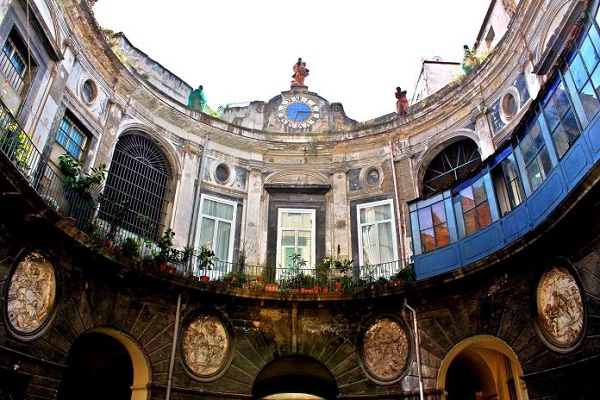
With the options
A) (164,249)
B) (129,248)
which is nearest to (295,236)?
(164,249)

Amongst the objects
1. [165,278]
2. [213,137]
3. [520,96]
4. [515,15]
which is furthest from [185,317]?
[515,15]

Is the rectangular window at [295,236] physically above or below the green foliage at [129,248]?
above

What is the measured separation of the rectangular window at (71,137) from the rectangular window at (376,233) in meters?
8.12

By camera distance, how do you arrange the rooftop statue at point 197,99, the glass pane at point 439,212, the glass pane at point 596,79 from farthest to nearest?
the rooftop statue at point 197,99, the glass pane at point 439,212, the glass pane at point 596,79

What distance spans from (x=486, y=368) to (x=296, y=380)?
5.40 meters

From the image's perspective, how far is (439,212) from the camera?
490 inches

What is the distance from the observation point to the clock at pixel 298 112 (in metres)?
17.5

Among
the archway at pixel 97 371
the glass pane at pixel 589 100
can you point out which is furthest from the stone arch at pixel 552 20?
the archway at pixel 97 371

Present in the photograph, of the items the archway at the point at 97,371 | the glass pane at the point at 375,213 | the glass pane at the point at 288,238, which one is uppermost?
the glass pane at the point at 375,213

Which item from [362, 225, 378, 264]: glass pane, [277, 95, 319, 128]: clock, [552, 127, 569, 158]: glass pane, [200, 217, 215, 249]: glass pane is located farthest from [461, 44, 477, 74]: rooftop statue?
[200, 217, 215, 249]: glass pane

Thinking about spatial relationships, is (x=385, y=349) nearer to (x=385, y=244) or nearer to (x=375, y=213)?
(x=385, y=244)

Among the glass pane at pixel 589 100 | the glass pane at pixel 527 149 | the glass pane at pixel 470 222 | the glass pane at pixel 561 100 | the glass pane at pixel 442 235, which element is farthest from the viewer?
the glass pane at pixel 442 235

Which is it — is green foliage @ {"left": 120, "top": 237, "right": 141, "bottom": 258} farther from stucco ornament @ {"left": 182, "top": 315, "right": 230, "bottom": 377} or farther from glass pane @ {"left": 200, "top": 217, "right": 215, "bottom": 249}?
glass pane @ {"left": 200, "top": 217, "right": 215, "bottom": 249}

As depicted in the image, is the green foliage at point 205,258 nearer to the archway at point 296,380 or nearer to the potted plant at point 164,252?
the potted plant at point 164,252
